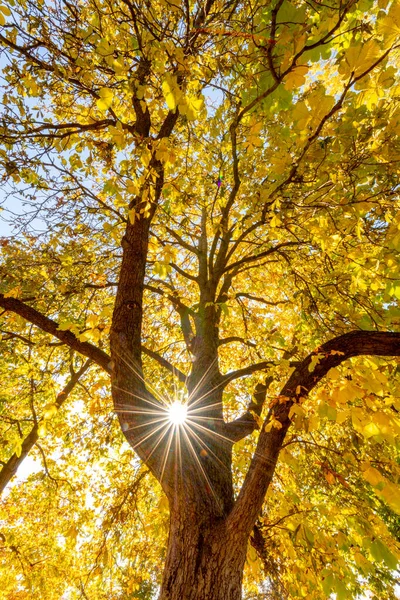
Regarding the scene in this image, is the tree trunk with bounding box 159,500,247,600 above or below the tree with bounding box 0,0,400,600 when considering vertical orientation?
below

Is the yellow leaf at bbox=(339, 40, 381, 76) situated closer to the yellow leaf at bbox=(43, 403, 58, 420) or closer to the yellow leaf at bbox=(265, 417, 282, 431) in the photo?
the yellow leaf at bbox=(265, 417, 282, 431)

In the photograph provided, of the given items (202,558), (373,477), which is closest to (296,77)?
(373,477)

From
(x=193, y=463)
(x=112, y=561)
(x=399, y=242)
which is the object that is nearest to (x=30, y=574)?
(x=112, y=561)

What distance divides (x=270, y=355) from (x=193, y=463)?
10.3 ft

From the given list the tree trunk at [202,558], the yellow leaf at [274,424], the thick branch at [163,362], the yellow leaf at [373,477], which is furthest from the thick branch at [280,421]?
the thick branch at [163,362]

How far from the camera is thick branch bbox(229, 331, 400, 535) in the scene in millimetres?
2244

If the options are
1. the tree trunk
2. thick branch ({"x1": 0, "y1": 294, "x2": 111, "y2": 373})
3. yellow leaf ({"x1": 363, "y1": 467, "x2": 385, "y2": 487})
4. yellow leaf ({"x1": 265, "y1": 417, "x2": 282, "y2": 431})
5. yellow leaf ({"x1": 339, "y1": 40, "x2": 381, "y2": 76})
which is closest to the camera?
yellow leaf ({"x1": 339, "y1": 40, "x2": 381, "y2": 76})

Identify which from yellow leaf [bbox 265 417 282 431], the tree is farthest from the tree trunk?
yellow leaf [bbox 265 417 282 431]

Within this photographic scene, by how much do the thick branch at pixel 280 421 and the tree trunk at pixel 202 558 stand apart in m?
0.16

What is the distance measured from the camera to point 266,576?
3.05m

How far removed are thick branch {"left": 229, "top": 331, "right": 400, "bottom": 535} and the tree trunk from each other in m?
0.16

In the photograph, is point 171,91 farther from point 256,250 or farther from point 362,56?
point 256,250

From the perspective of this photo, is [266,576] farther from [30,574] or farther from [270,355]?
[30,574]

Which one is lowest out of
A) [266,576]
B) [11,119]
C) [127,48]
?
[266,576]
